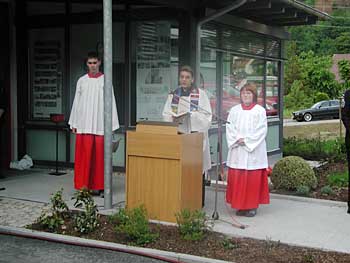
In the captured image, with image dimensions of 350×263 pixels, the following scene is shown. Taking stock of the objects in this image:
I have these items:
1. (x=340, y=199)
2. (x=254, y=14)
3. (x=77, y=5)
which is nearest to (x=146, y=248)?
(x=340, y=199)

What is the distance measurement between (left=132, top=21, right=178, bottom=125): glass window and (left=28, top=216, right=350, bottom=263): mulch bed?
150 inches

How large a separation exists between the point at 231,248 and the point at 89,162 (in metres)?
3.16

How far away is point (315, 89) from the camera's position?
156ft

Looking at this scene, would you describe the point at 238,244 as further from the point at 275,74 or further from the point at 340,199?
the point at 275,74

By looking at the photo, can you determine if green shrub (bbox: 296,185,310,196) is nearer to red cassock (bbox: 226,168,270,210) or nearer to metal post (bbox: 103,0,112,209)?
red cassock (bbox: 226,168,270,210)

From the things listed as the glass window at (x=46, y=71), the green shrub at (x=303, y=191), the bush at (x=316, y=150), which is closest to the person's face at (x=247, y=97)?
the green shrub at (x=303, y=191)

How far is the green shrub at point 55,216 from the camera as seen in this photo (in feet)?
22.4

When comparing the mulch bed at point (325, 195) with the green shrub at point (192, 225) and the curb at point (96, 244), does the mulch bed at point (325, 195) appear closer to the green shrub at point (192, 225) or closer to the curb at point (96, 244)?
the green shrub at point (192, 225)

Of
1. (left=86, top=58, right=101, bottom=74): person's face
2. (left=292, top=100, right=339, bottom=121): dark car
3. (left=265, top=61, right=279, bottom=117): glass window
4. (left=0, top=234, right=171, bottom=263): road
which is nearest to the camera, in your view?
(left=0, top=234, right=171, bottom=263): road

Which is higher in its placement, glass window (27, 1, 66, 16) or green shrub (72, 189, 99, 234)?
glass window (27, 1, 66, 16)

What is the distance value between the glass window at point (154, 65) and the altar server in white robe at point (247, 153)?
279 cm

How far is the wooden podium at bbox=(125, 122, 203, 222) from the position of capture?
22.6 feet

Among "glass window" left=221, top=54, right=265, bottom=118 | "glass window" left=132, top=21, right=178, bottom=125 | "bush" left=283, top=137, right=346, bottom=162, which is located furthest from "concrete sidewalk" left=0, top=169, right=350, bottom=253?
"bush" left=283, top=137, right=346, bottom=162

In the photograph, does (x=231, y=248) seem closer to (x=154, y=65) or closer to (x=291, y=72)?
(x=154, y=65)
